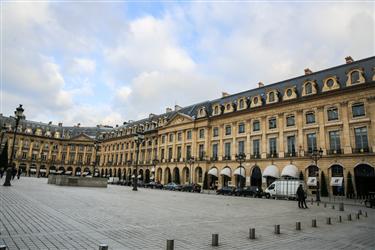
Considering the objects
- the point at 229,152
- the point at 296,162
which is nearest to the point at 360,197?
the point at 296,162

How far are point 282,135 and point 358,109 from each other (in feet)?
34.9

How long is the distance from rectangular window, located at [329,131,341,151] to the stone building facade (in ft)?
0.40

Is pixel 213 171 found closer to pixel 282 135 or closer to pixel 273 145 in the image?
pixel 273 145

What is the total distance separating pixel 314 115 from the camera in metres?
39.2

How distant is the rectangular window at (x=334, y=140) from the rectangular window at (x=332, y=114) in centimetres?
189

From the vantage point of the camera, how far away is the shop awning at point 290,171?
38.1 metres

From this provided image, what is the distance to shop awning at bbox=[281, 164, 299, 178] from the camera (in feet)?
125

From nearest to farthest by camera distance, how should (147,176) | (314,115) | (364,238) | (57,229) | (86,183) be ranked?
(57,229), (364,238), (86,183), (314,115), (147,176)

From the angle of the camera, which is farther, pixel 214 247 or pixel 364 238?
pixel 364 238

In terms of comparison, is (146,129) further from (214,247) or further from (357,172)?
(214,247)

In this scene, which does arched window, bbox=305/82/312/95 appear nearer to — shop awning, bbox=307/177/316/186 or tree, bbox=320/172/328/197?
tree, bbox=320/172/328/197

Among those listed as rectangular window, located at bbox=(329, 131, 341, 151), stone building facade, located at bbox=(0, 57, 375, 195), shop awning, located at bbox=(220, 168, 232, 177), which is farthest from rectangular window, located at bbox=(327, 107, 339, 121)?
shop awning, located at bbox=(220, 168, 232, 177)

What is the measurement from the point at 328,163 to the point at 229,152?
57.4 ft

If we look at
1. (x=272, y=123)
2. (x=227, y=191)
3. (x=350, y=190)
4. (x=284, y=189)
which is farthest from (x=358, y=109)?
(x=227, y=191)
